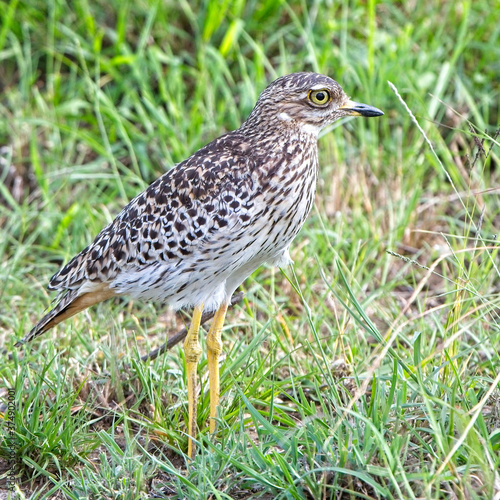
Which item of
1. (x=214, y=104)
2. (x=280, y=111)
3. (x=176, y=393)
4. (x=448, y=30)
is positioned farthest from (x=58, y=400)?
(x=448, y=30)

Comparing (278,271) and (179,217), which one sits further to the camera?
(278,271)

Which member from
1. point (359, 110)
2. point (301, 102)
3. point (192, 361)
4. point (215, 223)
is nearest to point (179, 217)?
point (215, 223)

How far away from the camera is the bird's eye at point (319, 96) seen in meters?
3.89

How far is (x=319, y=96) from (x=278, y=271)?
1402 millimetres

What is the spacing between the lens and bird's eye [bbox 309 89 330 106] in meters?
3.89

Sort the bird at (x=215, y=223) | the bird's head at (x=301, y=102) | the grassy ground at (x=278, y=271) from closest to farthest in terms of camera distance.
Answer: the grassy ground at (x=278, y=271), the bird at (x=215, y=223), the bird's head at (x=301, y=102)

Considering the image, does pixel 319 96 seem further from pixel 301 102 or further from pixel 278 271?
pixel 278 271

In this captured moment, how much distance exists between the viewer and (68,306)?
3.99 metres

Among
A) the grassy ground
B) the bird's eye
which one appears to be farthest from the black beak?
the grassy ground

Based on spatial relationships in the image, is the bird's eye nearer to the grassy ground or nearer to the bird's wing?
the bird's wing

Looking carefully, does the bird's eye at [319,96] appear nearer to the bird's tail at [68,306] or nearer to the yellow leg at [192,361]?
the yellow leg at [192,361]

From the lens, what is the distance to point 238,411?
11.6ft

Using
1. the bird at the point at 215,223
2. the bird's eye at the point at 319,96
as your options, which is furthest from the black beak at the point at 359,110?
the bird's eye at the point at 319,96

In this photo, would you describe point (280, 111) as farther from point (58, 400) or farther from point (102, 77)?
point (102, 77)
